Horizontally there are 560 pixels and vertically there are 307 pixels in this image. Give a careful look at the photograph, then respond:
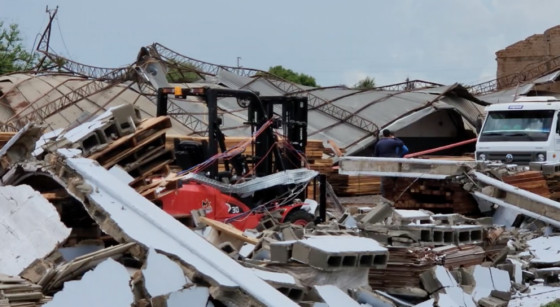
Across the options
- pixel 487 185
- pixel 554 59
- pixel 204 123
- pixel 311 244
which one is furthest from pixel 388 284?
pixel 554 59

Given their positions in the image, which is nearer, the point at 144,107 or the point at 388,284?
the point at 388,284

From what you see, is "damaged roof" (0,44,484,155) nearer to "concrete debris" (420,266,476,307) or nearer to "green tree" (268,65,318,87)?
"concrete debris" (420,266,476,307)

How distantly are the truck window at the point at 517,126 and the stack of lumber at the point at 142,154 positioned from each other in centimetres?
1175

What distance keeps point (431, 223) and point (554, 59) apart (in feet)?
86.5

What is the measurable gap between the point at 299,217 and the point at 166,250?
6.37m

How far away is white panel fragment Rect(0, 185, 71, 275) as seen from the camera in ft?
24.6

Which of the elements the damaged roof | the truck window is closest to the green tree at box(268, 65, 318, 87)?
the damaged roof

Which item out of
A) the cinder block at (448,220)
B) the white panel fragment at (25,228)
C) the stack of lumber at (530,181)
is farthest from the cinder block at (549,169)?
the white panel fragment at (25,228)

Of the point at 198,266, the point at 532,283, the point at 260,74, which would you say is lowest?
the point at 532,283

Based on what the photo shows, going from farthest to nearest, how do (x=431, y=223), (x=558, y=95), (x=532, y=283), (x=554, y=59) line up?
1. (x=554, y=59)
2. (x=558, y=95)
3. (x=431, y=223)
4. (x=532, y=283)

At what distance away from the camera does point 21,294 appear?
22.0ft

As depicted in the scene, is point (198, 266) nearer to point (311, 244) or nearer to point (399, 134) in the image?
point (311, 244)

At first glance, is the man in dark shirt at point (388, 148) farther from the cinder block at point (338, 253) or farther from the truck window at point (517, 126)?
the cinder block at point (338, 253)

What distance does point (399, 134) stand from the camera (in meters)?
29.5
